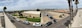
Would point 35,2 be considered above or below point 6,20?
above

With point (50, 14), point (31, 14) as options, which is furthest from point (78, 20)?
point (31, 14)

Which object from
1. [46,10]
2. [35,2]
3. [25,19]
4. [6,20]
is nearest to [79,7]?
[46,10]

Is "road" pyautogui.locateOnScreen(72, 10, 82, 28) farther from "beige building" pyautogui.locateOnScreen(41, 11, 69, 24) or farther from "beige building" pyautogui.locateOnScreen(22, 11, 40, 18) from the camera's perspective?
"beige building" pyautogui.locateOnScreen(22, 11, 40, 18)

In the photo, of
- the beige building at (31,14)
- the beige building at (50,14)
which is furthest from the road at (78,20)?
the beige building at (31,14)

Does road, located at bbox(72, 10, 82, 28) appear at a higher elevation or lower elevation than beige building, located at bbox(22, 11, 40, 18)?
lower

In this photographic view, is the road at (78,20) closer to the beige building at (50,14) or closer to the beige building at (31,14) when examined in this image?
the beige building at (50,14)

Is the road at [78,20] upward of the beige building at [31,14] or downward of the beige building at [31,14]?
downward

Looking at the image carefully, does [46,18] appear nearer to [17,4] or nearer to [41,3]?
[41,3]

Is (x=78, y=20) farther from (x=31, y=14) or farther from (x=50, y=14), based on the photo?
(x=31, y=14)

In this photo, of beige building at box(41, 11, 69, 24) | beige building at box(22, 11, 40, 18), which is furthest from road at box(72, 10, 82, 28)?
beige building at box(22, 11, 40, 18)

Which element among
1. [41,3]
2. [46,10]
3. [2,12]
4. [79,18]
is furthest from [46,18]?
[2,12]
